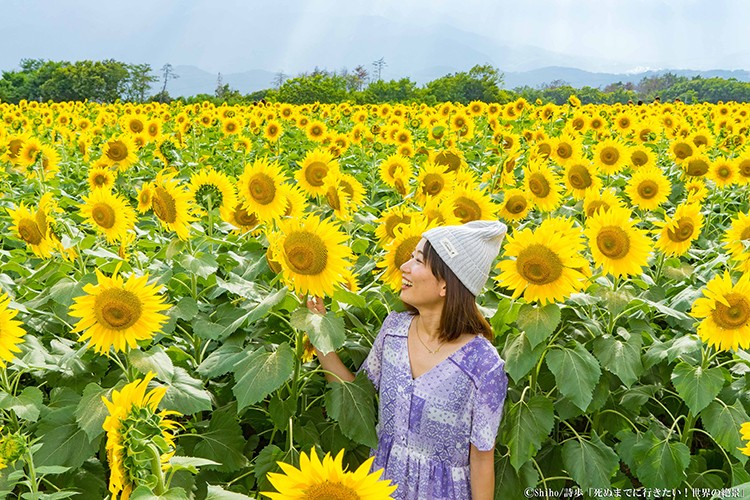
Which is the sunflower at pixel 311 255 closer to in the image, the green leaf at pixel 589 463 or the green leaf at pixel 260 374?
the green leaf at pixel 260 374

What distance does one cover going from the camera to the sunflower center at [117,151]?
6.13 metres

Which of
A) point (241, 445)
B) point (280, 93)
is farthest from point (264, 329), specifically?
point (280, 93)

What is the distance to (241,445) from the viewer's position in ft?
9.32

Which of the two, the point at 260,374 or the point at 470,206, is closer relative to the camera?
the point at 260,374

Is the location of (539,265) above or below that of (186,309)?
above

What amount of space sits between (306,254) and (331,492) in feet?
4.42

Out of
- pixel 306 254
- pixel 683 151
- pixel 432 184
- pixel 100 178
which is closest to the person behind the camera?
pixel 306 254

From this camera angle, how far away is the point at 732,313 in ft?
8.93

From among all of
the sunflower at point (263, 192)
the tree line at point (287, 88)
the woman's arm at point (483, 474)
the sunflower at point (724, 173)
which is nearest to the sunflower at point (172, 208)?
the sunflower at point (263, 192)

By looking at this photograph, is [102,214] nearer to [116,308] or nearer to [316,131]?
[116,308]

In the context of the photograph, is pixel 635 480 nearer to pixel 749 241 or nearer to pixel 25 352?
pixel 749 241

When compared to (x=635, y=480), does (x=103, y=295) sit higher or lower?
higher

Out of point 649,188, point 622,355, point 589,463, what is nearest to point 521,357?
point 622,355

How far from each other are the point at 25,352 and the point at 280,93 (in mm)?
22871
